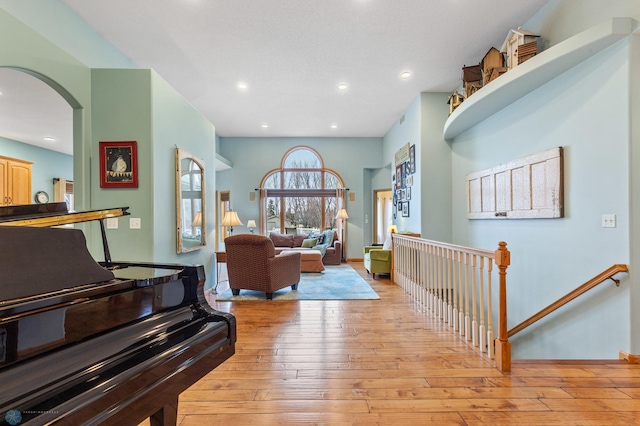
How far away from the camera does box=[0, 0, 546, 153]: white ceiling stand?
2.99m

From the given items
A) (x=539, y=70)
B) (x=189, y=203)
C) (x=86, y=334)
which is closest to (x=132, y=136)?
(x=189, y=203)

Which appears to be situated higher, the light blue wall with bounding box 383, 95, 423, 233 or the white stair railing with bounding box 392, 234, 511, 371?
the light blue wall with bounding box 383, 95, 423, 233

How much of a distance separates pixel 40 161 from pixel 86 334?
339 inches

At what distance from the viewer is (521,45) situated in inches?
122

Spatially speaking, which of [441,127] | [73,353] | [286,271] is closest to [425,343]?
[286,271]

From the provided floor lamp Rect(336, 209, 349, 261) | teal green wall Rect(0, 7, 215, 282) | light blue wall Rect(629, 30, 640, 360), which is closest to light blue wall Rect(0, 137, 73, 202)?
teal green wall Rect(0, 7, 215, 282)

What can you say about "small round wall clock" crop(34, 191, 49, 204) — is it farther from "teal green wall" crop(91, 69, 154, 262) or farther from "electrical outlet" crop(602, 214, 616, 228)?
"electrical outlet" crop(602, 214, 616, 228)

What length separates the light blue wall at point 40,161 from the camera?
630 centimetres

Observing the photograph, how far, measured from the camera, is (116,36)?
340 centimetres

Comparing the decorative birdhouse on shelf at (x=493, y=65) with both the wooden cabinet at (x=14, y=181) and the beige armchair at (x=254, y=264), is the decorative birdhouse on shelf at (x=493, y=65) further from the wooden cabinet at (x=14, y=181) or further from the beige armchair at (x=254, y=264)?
the wooden cabinet at (x=14, y=181)

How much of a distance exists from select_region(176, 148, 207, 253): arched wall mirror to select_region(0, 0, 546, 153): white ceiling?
4.51 ft

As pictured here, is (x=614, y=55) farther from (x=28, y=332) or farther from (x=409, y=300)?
(x=28, y=332)

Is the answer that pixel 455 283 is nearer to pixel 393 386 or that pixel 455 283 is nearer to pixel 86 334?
pixel 393 386

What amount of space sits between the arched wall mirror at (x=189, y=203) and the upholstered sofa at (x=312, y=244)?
2861 millimetres
